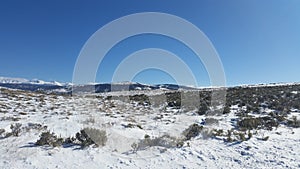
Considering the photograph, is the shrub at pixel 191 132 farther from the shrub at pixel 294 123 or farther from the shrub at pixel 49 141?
the shrub at pixel 294 123

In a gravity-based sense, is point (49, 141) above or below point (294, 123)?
above

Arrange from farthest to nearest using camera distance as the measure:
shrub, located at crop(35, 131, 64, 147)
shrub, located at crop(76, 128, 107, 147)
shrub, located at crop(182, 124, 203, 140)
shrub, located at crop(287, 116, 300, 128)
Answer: shrub, located at crop(287, 116, 300, 128) → shrub, located at crop(182, 124, 203, 140) → shrub, located at crop(76, 128, 107, 147) → shrub, located at crop(35, 131, 64, 147)

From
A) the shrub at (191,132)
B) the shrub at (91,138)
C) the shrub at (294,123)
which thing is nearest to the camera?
the shrub at (91,138)

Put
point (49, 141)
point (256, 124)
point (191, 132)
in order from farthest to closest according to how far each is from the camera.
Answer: point (256, 124), point (191, 132), point (49, 141)

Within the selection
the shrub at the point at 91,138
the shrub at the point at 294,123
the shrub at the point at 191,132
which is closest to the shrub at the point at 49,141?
the shrub at the point at 91,138

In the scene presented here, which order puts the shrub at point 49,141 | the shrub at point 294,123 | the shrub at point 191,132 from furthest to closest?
the shrub at point 294,123, the shrub at point 191,132, the shrub at point 49,141

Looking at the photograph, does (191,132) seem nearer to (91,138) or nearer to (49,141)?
(91,138)

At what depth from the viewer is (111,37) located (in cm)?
1507

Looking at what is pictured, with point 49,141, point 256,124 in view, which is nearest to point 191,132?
point 256,124

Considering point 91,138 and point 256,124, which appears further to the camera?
point 256,124

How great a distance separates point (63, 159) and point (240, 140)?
5762mm

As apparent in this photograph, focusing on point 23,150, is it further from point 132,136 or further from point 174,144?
point 174,144

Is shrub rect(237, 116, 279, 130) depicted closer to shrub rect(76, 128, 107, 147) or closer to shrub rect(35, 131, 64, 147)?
shrub rect(76, 128, 107, 147)

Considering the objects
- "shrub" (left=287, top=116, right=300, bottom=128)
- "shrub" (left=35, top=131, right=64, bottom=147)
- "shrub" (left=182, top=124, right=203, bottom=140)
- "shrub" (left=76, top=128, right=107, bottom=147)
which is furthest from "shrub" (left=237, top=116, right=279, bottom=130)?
"shrub" (left=35, top=131, right=64, bottom=147)
